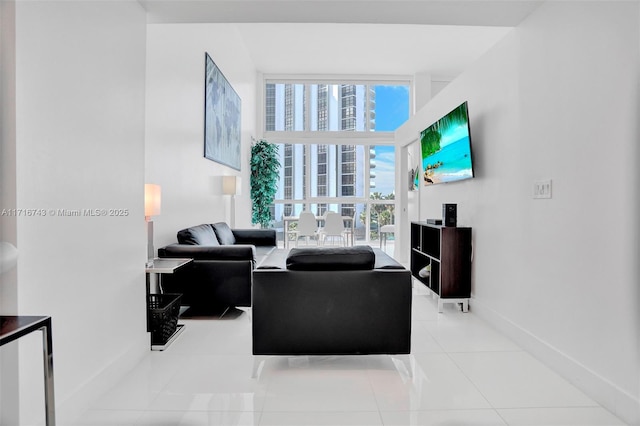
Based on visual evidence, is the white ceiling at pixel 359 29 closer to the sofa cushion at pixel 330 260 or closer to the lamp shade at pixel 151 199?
the lamp shade at pixel 151 199

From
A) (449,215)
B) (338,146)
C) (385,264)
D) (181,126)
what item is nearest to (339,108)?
(338,146)

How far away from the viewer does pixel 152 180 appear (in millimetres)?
3219

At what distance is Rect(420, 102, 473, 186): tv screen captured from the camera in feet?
11.4

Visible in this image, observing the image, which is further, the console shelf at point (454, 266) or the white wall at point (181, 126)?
the console shelf at point (454, 266)

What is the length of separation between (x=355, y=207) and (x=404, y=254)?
2.37 m

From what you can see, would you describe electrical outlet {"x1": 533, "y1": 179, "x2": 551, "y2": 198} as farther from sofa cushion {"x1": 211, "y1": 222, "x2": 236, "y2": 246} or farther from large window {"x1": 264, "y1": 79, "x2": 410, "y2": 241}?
large window {"x1": 264, "y1": 79, "x2": 410, "y2": 241}

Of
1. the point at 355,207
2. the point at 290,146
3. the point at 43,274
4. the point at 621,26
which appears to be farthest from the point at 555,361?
the point at 290,146

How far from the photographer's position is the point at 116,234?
2189 millimetres

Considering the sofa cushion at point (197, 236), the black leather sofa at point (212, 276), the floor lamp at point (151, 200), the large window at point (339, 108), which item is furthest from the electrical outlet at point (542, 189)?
the large window at point (339, 108)

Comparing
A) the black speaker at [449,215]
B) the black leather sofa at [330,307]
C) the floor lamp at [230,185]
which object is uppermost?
the floor lamp at [230,185]

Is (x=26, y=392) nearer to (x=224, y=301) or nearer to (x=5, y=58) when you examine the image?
(x=5, y=58)

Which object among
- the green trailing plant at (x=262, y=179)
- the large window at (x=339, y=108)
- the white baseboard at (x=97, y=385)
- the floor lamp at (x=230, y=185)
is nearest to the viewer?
the white baseboard at (x=97, y=385)

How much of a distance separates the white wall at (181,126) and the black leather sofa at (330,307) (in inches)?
61.7

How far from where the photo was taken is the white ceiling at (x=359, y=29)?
2.49 meters
